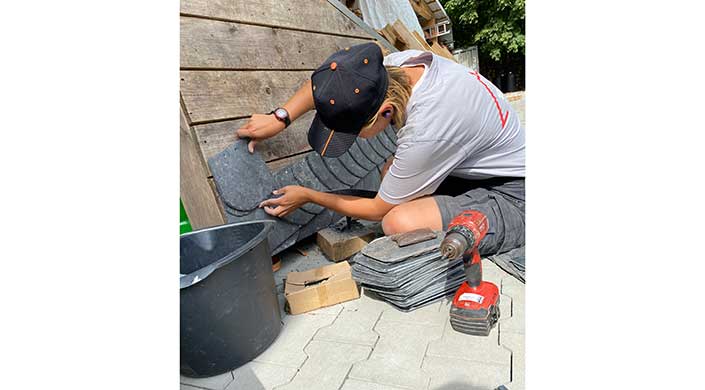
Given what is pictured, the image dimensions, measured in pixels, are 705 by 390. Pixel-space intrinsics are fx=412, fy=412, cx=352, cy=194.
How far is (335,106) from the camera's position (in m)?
1.79

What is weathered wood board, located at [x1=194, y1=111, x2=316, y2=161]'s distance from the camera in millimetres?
2008

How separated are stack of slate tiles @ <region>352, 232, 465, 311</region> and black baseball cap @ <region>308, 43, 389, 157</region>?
1.93 ft

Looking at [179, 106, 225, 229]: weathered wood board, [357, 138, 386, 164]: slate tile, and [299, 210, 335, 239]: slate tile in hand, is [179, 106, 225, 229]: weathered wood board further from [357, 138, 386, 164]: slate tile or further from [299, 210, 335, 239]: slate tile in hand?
[357, 138, 386, 164]: slate tile

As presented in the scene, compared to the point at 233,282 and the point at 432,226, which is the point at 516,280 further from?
the point at 233,282

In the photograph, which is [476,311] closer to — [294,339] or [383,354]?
[383,354]

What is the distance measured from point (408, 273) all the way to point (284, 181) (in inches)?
37.7

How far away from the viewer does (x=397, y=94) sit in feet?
6.36

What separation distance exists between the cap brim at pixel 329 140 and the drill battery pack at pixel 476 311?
0.88 meters

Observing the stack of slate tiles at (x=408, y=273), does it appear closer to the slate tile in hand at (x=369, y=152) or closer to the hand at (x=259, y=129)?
the hand at (x=259, y=129)

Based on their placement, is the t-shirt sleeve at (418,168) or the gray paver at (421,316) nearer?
the gray paver at (421,316)

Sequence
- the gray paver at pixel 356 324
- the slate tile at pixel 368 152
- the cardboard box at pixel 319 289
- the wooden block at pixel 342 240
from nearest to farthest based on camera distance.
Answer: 1. the gray paver at pixel 356 324
2. the cardboard box at pixel 319 289
3. the wooden block at pixel 342 240
4. the slate tile at pixel 368 152

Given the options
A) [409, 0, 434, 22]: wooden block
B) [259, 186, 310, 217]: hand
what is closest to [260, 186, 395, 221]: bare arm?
[259, 186, 310, 217]: hand

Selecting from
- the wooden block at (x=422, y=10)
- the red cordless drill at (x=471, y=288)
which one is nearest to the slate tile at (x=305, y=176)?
the red cordless drill at (x=471, y=288)

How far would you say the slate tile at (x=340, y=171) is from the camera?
9.01ft
